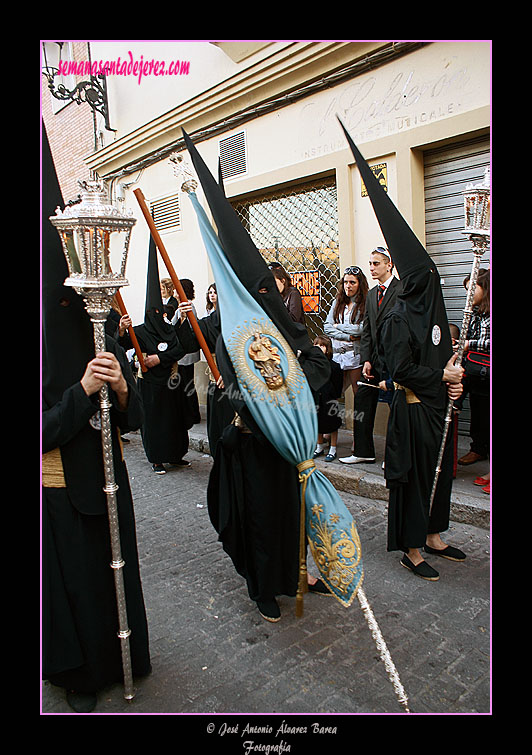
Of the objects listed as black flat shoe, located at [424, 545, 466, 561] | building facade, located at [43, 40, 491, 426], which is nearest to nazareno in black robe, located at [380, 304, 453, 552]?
black flat shoe, located at [424, 545, 466, 561]

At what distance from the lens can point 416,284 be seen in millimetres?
3754

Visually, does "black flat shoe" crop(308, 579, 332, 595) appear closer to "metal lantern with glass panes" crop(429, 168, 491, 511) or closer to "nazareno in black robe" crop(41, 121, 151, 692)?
"nazareno in black robe" crop(41, 121, 151, 692)

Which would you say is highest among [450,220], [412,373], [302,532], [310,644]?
[450,220]

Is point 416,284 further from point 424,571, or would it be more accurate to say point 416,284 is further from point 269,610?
point 269,610

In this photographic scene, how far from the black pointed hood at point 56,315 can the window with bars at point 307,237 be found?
5.68 meters

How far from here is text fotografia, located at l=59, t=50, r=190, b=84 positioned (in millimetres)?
9562

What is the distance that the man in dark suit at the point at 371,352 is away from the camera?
18.5 feet

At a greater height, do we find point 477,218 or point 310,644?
point 477,218

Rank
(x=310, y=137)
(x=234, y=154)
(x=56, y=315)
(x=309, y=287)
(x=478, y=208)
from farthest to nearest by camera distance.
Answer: (x=234, y=154)
(x=309, y=287)
(x=310, y=137)
(x=478, y=208)
(x=56, y=315)

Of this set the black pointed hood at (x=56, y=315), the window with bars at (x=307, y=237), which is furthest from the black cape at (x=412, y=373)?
the window with bars at (x=307, y=237)

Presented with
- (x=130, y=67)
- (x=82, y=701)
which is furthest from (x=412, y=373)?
(x=130, y=67)

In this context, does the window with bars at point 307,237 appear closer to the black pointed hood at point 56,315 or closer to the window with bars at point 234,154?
the window with bars at point 234,154

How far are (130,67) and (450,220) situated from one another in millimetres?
6761

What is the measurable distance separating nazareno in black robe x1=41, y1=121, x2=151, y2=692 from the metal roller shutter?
4.78 metres
